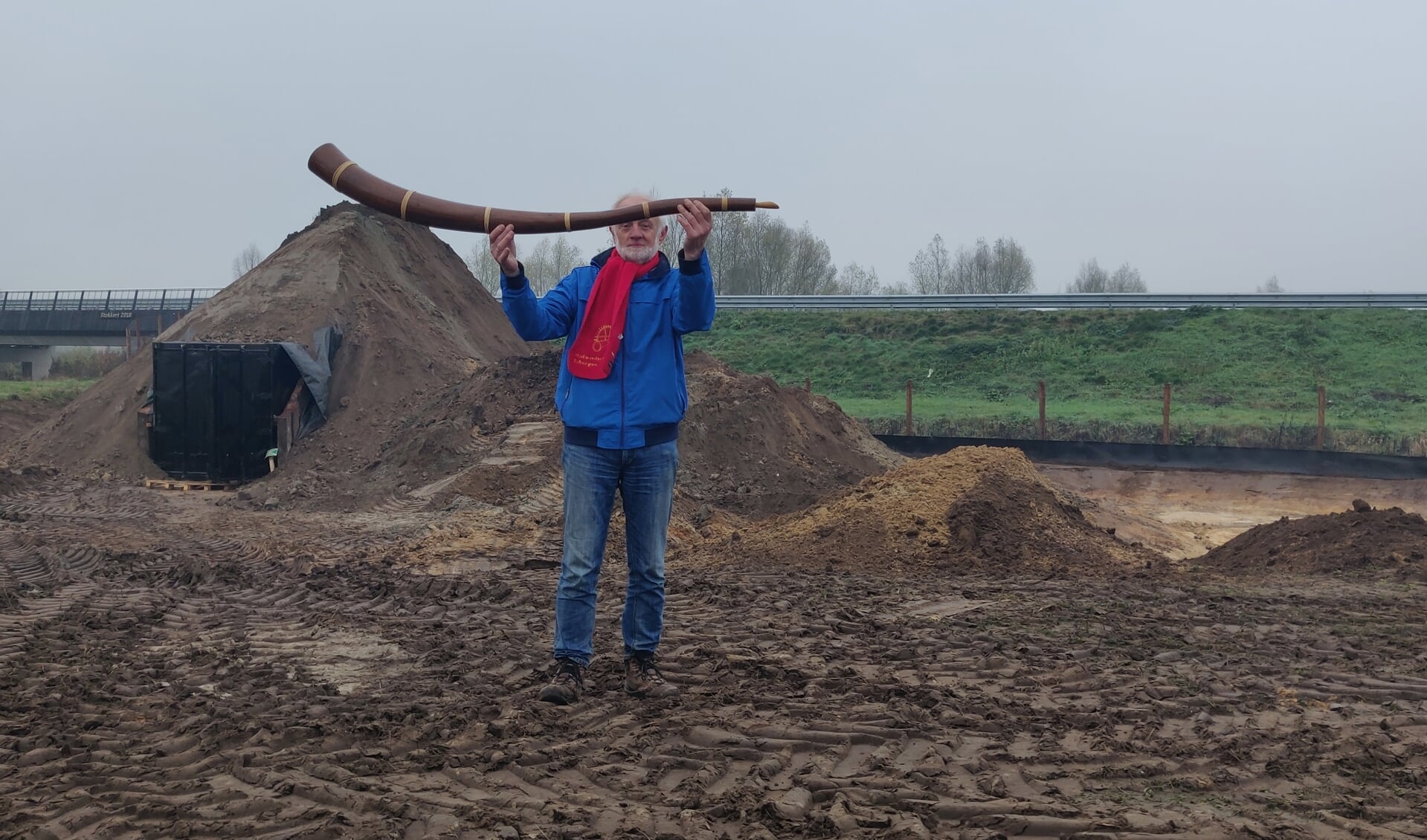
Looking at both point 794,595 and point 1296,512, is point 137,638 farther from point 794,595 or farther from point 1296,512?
point 1296,512

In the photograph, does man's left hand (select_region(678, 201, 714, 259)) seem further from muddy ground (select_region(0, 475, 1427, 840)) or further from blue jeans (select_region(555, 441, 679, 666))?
muddy ground (select_region(0, 475, 1427, 840))

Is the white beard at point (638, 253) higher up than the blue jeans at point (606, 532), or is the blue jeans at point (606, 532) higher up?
the white beard at point (638, 253)

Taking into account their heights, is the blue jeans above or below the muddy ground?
above

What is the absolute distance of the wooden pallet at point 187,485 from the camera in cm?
1590

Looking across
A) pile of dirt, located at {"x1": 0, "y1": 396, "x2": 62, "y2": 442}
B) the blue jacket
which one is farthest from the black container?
the blue jacket

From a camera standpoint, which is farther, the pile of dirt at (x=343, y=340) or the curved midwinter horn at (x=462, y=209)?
the pile of dirt at (x=343, y=340)

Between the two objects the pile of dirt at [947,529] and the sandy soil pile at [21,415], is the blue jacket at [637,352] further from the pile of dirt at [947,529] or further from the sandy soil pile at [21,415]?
the sandy soil pile at [21,415]

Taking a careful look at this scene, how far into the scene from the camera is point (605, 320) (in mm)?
4719

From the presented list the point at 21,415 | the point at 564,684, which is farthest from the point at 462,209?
the point at 21,415

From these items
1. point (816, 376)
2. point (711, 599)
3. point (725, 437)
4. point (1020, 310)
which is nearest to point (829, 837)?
point (711, 599)

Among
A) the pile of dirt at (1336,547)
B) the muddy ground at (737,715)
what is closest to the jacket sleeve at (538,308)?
the muddy ground at (737,715)

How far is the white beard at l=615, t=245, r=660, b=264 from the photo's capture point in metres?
4.77

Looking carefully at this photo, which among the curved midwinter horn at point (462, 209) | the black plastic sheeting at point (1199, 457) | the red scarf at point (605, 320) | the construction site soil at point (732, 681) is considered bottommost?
the construction site soil at point (732, 681)

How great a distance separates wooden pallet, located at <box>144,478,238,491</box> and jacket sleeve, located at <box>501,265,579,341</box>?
504 inches
